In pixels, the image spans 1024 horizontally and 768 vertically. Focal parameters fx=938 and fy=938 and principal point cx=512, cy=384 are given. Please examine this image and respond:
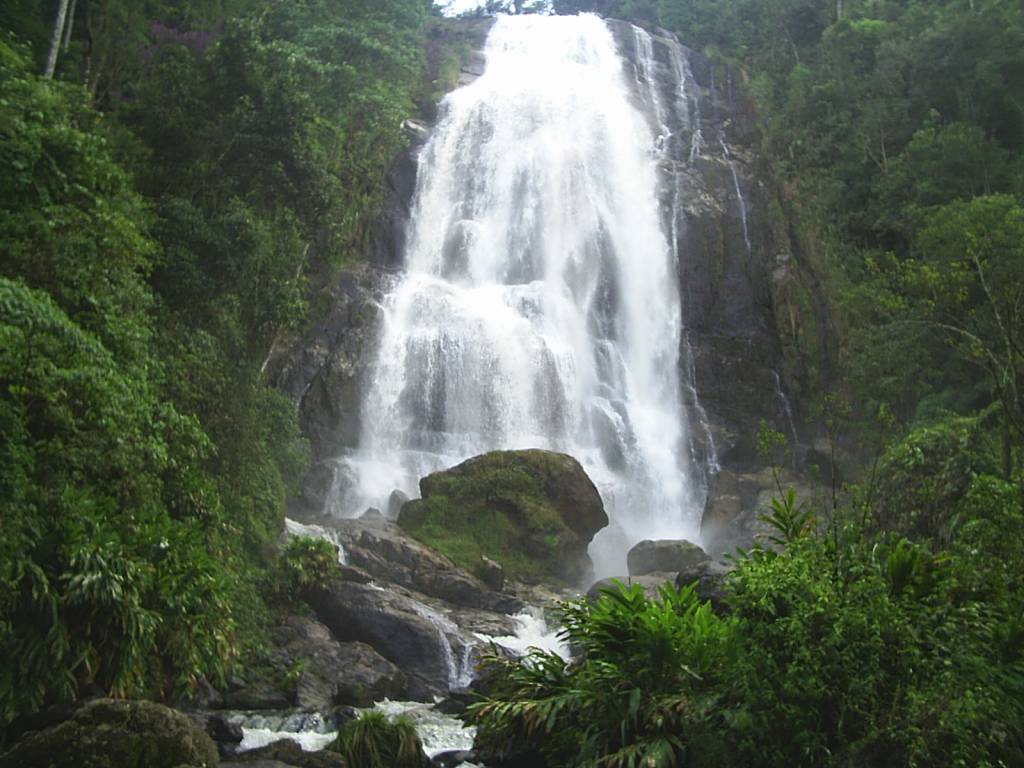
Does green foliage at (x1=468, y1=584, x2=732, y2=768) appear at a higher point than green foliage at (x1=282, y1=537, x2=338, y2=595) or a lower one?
higher

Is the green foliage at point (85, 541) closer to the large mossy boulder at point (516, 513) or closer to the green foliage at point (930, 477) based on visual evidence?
the green foliage at point (930, 477)

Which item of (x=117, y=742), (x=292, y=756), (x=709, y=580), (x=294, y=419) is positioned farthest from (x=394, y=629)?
(x=117, y=742)

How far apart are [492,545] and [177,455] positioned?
1103 cm

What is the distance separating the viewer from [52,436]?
10.1 m

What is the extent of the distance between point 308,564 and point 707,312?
66.8 feet

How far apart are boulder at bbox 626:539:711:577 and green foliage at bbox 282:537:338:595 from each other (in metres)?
8.54

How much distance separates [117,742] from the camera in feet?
25.2

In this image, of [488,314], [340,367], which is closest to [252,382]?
[340,367]

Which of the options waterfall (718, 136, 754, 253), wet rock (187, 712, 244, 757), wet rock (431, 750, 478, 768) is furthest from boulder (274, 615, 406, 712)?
waterfall (718, 136, 754, 253)

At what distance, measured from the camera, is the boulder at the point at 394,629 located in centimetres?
1569

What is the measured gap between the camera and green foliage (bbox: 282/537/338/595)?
16.0m

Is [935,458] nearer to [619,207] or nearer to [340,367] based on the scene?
[340,367]

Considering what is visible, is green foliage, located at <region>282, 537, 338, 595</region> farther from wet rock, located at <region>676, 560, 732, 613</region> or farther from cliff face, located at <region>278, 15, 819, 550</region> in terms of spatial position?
cliff face, located at <region>278, 15, 819, 550</region>

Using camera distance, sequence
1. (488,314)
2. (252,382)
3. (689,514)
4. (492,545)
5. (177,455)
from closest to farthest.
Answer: (177,455) < (252,382) < (492,545) < (689,514) < (488,314)
